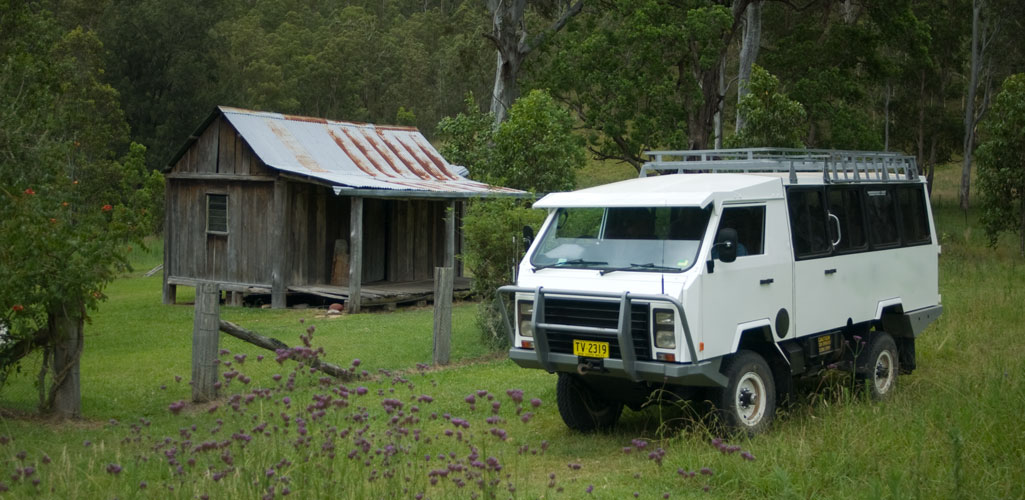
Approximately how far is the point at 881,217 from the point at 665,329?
3915 mm

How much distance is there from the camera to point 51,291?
9.64 meters

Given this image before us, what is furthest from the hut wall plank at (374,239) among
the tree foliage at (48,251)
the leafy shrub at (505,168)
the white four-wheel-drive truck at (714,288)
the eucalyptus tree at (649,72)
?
the white four-wheel-drive truck at (714,288)

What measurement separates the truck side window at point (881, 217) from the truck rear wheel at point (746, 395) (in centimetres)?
244

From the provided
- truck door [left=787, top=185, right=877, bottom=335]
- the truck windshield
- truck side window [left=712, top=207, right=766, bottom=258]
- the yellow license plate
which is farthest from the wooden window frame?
truck side window [left=712, top=207, right=766, bottom=258]

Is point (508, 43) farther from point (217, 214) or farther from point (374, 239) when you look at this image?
point (217, 214)

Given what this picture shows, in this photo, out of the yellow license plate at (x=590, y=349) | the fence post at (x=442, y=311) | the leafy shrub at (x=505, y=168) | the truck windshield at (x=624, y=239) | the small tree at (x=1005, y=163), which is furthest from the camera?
the small tree at (x=1005, y=163)

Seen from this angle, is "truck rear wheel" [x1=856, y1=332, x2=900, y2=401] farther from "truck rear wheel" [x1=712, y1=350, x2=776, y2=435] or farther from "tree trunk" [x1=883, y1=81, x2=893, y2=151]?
"tree trunk" [x1=883, y1=81, x2=893, y2=151]

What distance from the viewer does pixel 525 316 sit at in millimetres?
9227

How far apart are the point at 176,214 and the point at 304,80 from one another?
3895 centimetres

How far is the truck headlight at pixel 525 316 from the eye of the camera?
9.16 m

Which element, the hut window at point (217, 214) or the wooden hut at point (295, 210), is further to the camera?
the hut window at point (217, 214)

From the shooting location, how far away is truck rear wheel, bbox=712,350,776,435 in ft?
28.5

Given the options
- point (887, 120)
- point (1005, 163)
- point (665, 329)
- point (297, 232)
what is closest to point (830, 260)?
point (665, 329)

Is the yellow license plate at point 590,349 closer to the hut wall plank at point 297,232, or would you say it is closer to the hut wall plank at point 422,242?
the hut wall plank at point 297,232
